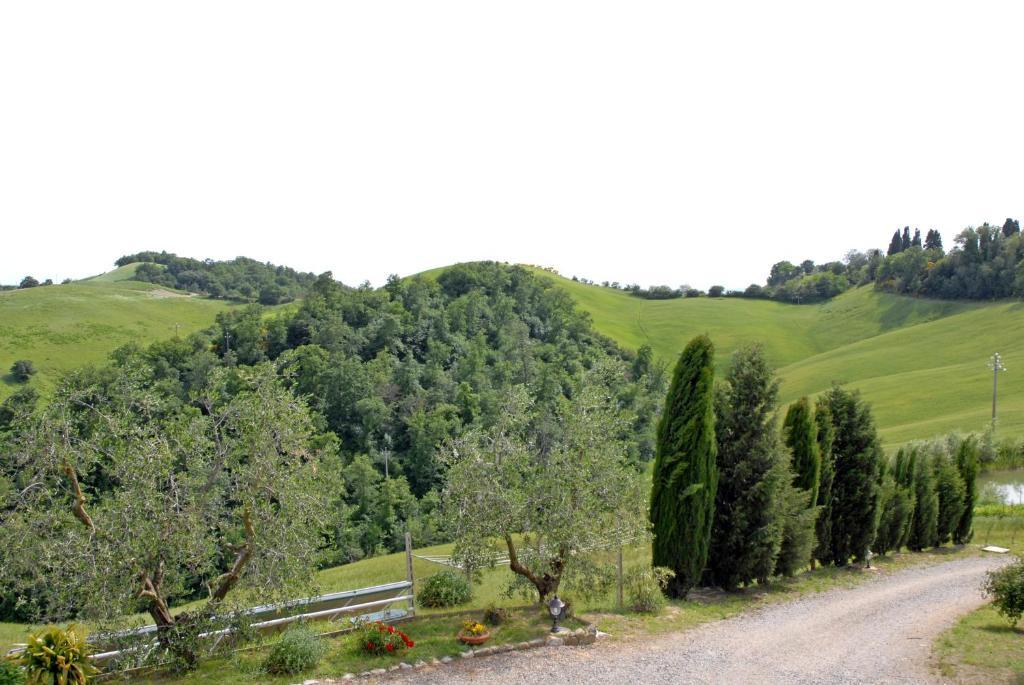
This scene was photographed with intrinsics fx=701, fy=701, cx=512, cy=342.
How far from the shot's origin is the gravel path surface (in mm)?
10641

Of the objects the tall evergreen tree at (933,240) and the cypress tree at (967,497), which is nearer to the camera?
the cypress tree at (967,497)

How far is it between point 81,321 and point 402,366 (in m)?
45.4

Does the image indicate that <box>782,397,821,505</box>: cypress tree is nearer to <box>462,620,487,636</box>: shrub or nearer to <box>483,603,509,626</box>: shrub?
<box>483,603,509,626</box>: shrub

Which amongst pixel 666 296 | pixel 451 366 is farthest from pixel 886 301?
pixel 451 366

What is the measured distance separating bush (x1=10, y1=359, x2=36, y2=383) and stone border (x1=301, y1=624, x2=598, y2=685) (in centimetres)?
7041

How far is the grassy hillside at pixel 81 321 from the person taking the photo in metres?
71.9

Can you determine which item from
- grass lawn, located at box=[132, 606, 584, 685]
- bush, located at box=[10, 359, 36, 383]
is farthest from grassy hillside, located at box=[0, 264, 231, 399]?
grass lawn, located at box=[132, 606, 584, 685]

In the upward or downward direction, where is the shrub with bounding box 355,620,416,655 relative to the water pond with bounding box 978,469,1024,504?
upward

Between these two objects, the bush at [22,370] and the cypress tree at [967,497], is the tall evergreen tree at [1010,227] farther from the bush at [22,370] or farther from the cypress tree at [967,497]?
the bush at [22,370]

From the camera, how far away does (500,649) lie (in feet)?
38.2

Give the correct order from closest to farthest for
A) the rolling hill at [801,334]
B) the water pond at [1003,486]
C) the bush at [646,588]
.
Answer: the bush at [646,588], the water pond at [1003,486], the rolling hill at [801,334]

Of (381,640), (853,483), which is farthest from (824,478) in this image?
(381,640)

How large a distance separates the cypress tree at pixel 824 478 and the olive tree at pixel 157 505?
589 inches

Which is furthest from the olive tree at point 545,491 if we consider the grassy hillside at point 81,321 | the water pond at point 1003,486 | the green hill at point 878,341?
the grassy hillside at point 81,321
